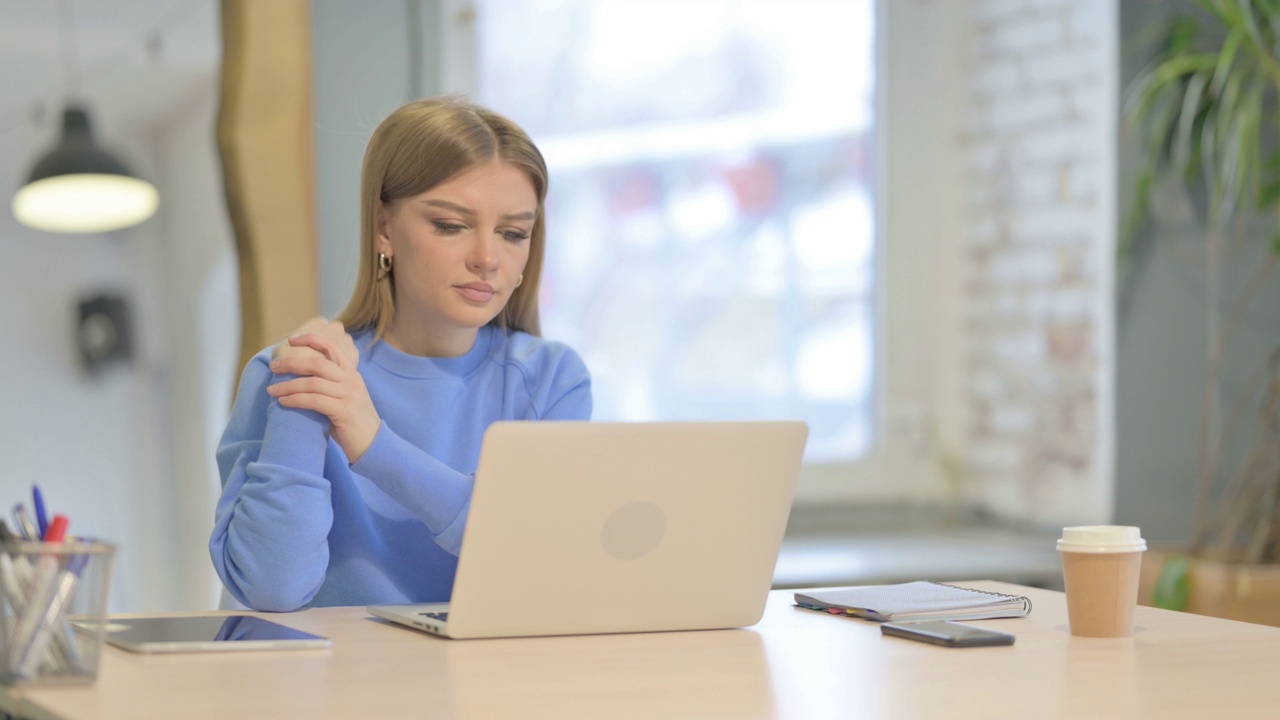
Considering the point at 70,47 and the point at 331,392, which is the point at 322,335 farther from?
the point at 70,47

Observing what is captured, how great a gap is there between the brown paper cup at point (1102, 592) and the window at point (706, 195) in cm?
195

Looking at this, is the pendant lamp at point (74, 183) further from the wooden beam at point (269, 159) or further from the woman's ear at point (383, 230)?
the woman's ear at point (383, 230)

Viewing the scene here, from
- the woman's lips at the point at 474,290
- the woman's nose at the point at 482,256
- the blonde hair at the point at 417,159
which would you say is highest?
the blonde hair at the point at 417,159

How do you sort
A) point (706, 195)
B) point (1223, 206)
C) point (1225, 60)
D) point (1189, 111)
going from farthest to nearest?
point (706, 195)
point (1223, 206)
point (1189, 111)
point (1225, 60)

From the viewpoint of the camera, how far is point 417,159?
176 cm

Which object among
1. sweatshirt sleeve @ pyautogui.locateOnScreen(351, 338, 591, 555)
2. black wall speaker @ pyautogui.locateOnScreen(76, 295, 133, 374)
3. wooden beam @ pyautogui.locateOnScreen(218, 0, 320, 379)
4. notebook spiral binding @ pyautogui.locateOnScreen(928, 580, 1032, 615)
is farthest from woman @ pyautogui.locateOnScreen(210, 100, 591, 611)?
black wall speaker @ pyautogui.locateOnScreen(76, 295, 133, 374)

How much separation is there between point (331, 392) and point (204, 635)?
1.08ft

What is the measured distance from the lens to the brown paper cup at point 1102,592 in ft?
4.57

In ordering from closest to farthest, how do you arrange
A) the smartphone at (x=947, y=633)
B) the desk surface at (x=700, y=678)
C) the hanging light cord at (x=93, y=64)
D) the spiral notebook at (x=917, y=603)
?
the desk surface at (x=700, y=678) → the smartphone at (x=947, y=633) → the spiral notebook at (x=917, y=603) → the hanging light cord at (x=93, y=64)

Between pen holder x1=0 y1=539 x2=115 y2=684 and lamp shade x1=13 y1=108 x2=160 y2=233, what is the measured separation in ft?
5.40

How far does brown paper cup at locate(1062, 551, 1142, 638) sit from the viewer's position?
1.39m

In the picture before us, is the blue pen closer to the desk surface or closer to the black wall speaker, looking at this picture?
the desk surface

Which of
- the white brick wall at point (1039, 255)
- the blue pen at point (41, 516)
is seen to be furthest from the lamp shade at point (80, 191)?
the white brick wall at point (1039, 255)

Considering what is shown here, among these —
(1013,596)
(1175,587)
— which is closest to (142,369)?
(1013,596)
